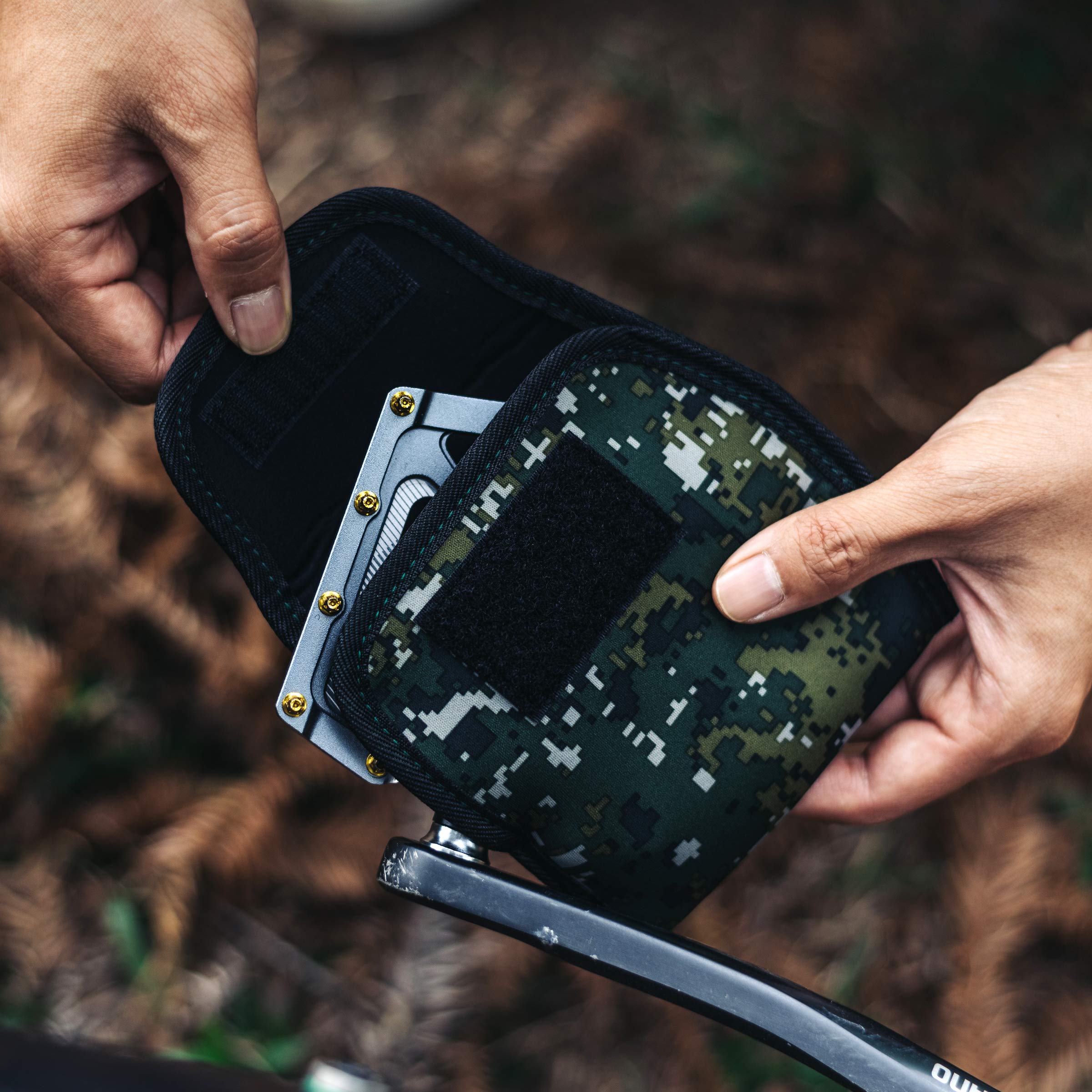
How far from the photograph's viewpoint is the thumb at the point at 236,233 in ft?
3.56

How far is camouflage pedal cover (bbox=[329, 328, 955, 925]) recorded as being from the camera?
103cm

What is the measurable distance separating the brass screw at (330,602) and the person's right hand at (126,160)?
0.31m

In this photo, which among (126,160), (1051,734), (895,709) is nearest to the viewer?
(126,160)

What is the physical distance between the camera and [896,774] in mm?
1354

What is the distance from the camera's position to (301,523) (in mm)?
1152

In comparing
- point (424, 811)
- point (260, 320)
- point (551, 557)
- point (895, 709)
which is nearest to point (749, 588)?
point (551, 557)

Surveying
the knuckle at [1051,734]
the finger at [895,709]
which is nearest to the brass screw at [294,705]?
the finger at [895,709]

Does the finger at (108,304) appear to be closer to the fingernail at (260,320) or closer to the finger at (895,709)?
the fingernail at (260,320)

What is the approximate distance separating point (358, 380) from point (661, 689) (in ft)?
1.76

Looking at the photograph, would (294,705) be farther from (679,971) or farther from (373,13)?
(373,13)

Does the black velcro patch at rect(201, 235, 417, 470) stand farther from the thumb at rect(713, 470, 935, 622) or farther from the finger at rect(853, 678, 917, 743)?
the finger at rect(853, 678, 917, 743)

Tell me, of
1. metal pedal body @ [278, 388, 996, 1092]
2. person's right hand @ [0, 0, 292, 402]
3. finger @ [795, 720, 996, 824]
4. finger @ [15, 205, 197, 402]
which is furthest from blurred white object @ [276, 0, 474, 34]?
finger @ [795, 720, 996, 824]

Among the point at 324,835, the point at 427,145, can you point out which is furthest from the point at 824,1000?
the point at 427,145

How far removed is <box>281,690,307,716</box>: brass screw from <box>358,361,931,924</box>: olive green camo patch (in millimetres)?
101
